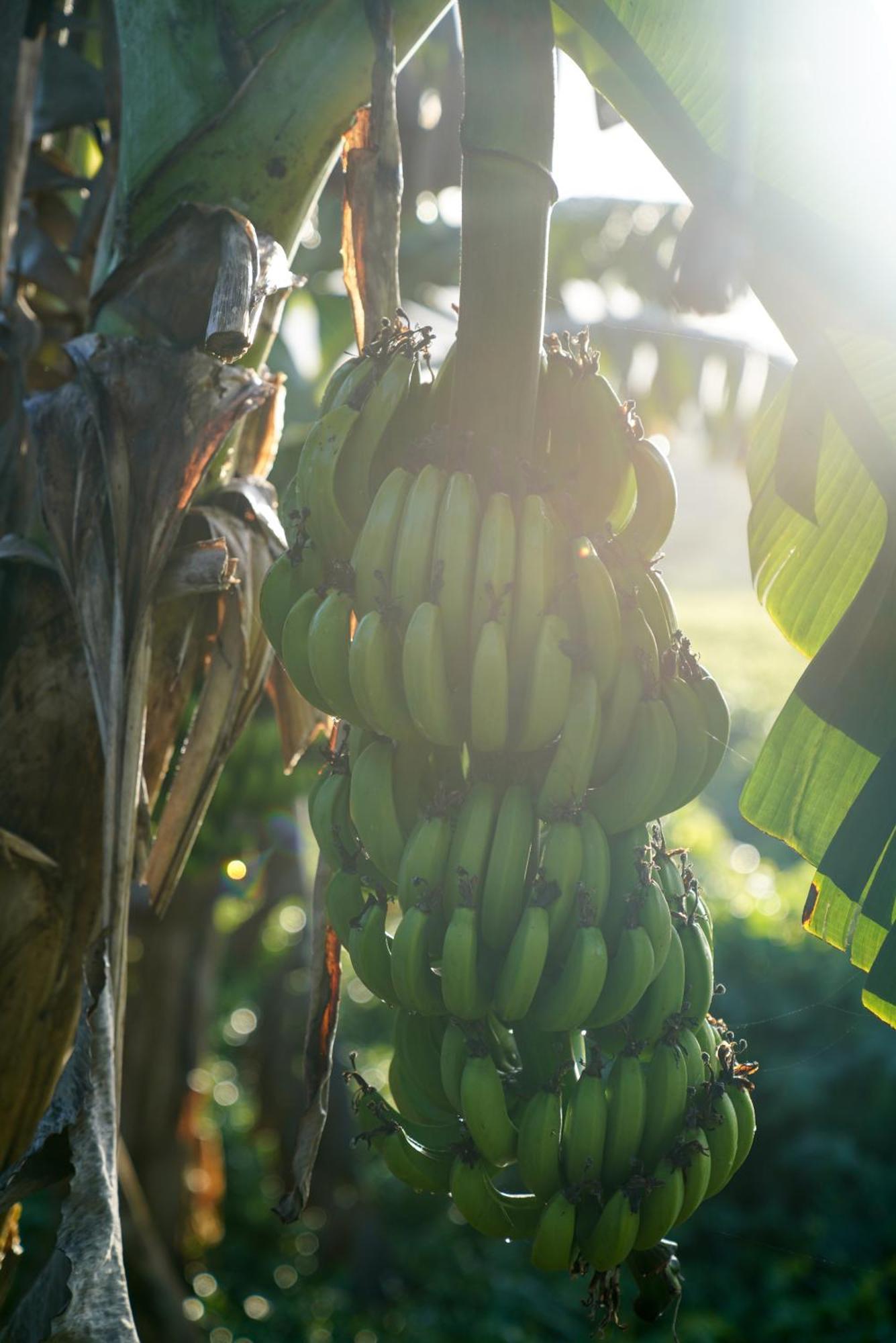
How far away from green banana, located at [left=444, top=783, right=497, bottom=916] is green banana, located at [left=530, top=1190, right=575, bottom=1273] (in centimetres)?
27

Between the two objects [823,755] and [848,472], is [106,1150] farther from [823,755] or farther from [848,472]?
[848,472]

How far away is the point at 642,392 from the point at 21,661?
2.88 m

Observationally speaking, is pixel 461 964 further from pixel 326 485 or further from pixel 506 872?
pixel 326 485

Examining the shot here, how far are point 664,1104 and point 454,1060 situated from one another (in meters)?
0.19

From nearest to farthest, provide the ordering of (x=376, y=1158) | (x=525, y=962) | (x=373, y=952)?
(x=525, y=962), (x=373, y=952), (x=376, y=1158)

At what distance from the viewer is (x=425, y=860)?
93cm

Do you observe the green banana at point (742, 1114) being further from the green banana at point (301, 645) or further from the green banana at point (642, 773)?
the green banana at point (301, 645)

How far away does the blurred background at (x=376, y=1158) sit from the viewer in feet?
9.75

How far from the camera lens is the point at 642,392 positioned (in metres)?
3.68

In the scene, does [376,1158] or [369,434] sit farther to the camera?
[376,1158]

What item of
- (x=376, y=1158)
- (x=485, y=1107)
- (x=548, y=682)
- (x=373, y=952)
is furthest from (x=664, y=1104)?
(x=376, y=1158)

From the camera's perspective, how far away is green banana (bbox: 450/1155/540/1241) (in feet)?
3.20

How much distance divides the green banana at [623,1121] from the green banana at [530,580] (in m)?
0.36

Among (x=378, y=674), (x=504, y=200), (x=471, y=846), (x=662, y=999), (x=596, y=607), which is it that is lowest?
(x=662, y=999)
